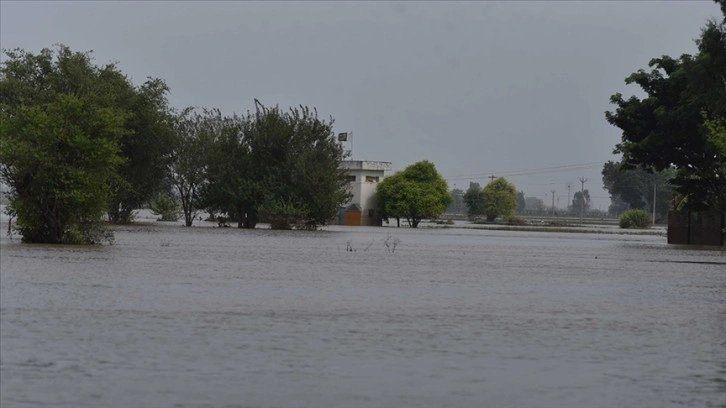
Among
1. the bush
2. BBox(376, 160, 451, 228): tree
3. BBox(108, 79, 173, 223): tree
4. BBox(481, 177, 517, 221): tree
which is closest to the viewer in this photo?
BBox(108, 79, 173, 223): tree

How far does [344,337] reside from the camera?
18047mm

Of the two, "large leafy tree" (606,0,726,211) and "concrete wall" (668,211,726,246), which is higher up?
"large leafy tree" (606,0,726,211)

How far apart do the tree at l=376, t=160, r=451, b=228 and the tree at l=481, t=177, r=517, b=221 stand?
162 ft

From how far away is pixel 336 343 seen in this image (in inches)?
680

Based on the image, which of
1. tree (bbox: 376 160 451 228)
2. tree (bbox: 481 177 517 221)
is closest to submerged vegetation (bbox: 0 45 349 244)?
tree (bbox: 376 160 451 228)

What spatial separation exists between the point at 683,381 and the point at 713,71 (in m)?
45.1

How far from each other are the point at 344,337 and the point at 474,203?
167m

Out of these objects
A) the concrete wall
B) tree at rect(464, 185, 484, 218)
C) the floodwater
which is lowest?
the floodwater

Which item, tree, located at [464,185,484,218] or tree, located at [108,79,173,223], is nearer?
tree, located at [108,79,173,223]

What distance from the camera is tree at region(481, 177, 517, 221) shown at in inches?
6900

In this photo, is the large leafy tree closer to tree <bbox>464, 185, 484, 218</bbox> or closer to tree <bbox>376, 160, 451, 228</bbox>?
tree <bbox>376, 160, 451, 228</bbox>

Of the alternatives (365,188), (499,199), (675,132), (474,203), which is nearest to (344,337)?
(675,132)

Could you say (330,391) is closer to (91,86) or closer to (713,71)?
(713,71)

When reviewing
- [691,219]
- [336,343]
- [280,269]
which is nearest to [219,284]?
[280,269]
